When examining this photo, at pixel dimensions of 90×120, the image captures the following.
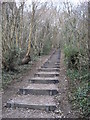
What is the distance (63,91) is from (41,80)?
49.3 inches

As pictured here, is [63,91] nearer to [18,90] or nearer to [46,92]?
[46,92]

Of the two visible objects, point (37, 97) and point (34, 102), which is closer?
point (34, 102)

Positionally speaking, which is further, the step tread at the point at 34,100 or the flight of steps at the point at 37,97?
the step tread at the point at 34,100

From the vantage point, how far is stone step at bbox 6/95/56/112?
4507 mm

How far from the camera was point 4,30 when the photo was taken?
7.93 metres

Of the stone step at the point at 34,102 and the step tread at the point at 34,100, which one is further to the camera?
the step tread at the point at 34,100

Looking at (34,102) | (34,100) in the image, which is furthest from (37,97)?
(34,102)

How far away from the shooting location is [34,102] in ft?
15.8

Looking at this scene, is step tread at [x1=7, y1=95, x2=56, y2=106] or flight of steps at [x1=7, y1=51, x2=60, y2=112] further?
step tread at [x1=7, y1=95, x2=56, y2=106]

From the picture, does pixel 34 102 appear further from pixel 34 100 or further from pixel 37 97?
pixel 37 97

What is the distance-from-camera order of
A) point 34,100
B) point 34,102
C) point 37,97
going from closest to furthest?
point 34,102
point 34,100
point 37,97

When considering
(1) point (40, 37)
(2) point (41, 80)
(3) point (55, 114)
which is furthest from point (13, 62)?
(1) point (40, 37)

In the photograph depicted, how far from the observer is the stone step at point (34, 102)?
14.8ft

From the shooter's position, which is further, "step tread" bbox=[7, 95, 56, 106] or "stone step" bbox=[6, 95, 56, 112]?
"step tread" bbox=[7, 95, 56, 106]
